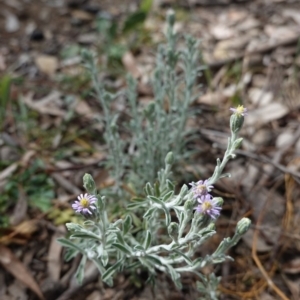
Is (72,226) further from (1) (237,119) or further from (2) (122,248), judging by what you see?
(1) (237,119)

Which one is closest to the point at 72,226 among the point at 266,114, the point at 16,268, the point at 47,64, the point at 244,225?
the point at 244,225

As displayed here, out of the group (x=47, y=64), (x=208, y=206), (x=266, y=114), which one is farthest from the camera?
(x=47, y=64)

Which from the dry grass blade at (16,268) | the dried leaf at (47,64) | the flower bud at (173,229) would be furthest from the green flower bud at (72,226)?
the dried leaf at (47,64)

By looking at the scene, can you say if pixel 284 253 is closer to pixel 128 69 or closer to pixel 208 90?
pixel 208 90

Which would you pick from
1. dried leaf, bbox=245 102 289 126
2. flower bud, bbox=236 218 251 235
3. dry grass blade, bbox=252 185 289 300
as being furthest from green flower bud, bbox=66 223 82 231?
dried leaf, bbox=245 102 289 126

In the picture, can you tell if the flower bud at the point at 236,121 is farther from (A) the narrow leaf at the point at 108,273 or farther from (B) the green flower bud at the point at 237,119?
(A) the narrow leaf at the point at 108,273

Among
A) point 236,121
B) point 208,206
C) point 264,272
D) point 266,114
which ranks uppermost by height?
point 236,121
